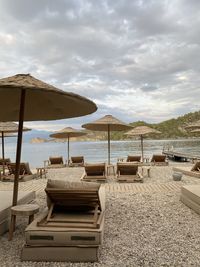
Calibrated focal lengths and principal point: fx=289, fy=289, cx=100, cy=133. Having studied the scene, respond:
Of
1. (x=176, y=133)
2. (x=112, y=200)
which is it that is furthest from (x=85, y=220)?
(x=176, y=133)

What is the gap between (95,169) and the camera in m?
10.4

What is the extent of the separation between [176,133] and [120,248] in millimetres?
117192

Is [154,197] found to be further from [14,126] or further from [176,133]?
[176,133]

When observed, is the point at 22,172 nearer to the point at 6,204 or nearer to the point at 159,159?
the point at 6,204

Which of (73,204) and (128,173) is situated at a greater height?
(128,173)

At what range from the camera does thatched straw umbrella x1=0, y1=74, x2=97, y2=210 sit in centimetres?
386

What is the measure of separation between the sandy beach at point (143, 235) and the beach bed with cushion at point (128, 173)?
9.54ft

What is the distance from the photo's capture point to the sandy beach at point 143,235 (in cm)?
355

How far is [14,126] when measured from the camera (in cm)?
1236

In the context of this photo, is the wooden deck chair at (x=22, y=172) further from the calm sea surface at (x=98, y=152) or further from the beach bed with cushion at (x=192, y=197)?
the calm sea surface at (x=98, y=152)

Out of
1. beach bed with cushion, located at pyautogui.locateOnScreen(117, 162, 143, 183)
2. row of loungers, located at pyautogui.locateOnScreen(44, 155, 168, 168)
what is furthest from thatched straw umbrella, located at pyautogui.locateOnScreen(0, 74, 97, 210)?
row of loungers, located at pyautogui.locateOnScreen(44, 155, 168, 168)

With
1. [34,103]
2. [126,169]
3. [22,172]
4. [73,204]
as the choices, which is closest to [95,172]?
[126,169]

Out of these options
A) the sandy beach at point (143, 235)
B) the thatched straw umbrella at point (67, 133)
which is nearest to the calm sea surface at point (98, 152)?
the thatched straw umbrella at point (67, 133)

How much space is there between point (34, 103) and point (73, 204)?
2.05m
